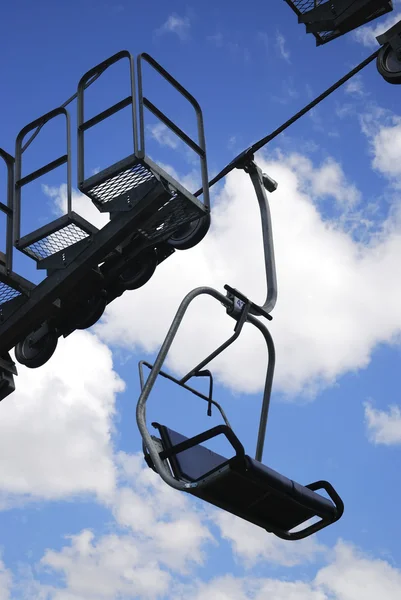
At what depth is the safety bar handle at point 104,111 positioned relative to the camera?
7230 mm

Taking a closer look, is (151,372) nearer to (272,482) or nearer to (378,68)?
(272,482)

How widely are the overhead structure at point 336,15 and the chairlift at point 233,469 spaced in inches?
102

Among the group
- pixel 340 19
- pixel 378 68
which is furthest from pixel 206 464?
pixel 340 19

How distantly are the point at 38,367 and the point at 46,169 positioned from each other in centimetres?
178

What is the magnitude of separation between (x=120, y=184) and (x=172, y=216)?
519mm

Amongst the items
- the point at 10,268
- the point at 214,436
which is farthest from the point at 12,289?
the point at 214,436

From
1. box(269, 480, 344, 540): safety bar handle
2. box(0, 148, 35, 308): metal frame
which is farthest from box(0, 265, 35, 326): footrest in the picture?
box(269, 480, 344, 540): safety bar handle

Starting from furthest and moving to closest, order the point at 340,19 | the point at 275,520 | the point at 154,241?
the point at 340,19, the point at 154,241, the point at 275,520

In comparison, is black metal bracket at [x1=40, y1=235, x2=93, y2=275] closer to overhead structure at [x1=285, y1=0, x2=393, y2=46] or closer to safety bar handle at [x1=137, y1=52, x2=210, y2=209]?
safety bar handle at [x1=137, y1=52, x2=210, y2=209]

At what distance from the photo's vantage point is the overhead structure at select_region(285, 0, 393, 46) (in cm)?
849

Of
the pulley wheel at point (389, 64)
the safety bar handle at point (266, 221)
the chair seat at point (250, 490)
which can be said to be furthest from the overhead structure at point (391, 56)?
the chair seat at point (250, 490)

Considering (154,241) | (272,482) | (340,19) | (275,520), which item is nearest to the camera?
(272,482)

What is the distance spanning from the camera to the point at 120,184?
7289 mm

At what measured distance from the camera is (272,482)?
20.7 feet
